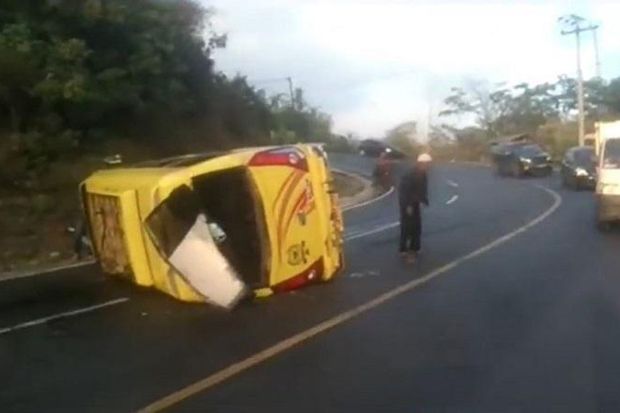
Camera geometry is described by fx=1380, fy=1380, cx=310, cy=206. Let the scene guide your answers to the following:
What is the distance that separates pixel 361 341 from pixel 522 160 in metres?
48.7

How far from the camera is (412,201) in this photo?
2206 centimetres

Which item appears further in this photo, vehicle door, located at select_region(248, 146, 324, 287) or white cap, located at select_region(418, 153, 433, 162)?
white cap, located at select_region(418, 153, 433, 162)

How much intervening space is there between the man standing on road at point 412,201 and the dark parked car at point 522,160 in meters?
38.6

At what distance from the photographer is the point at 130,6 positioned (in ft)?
123

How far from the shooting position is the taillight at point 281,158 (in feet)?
55.7

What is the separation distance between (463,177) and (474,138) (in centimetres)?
4078

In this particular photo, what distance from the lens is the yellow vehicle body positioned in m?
16.0

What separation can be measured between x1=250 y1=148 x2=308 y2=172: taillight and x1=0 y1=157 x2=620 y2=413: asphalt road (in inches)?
65.2

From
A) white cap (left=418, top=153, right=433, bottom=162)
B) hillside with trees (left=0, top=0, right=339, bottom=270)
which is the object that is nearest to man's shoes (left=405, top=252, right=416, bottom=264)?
white cap (left=418, top=153, right=433, bottom=162)

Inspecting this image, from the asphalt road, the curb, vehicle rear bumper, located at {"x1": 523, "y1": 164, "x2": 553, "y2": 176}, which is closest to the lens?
the asphalt road

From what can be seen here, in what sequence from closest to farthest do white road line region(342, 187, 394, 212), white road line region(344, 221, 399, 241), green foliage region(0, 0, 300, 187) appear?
1. white road line region(344, 221, 399, 241)
2. green foliage region(0, 0, 300, 187)
3. white road line region(342, 187, 394, 212)

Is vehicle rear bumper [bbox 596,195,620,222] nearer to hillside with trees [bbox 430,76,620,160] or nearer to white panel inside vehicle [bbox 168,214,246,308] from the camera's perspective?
white panel inside vehicle [bbox 168,214,246,308]

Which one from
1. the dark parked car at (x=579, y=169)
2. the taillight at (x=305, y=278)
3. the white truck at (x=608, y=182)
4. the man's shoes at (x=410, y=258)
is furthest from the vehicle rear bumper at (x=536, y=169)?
the taillight at (x=305, y=278)

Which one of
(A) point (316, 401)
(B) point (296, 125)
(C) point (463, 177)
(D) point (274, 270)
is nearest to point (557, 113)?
(B) point (296, 125)
